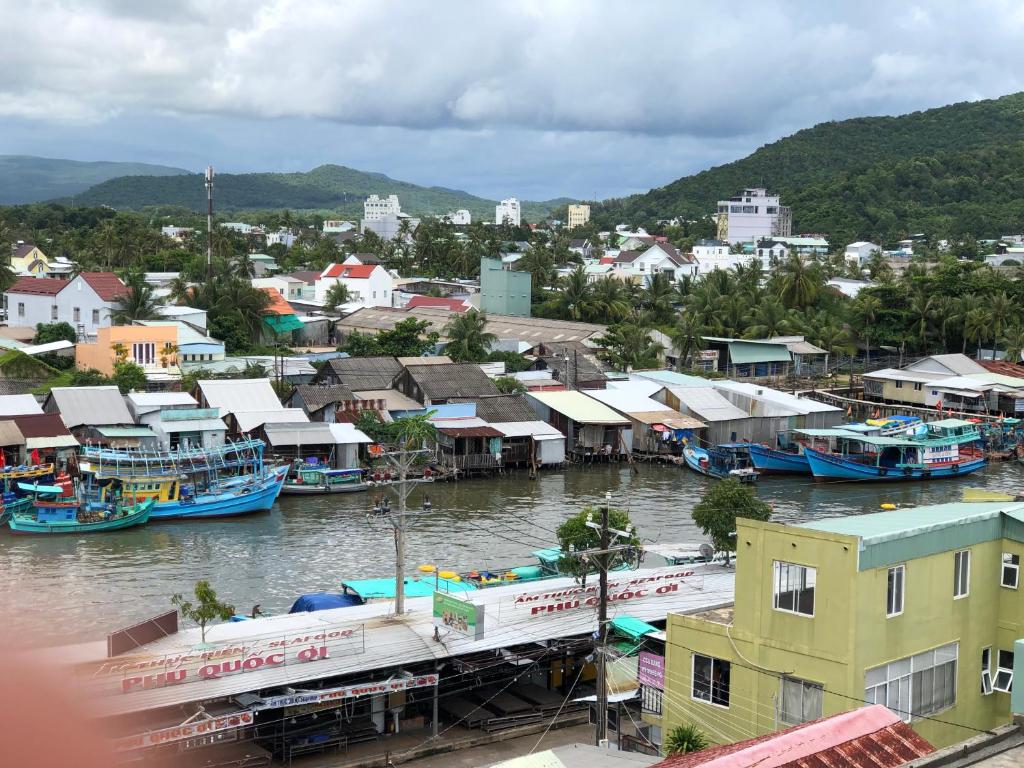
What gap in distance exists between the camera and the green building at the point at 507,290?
67.6 m

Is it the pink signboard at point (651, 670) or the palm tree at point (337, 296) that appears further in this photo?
the palm tree at point (337, 296)

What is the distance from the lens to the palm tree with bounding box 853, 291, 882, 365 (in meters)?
62.0

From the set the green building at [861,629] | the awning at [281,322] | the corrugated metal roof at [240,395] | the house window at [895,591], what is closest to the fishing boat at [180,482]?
the corrugated metal roof at [240,395]

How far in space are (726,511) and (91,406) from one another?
70.0 feet

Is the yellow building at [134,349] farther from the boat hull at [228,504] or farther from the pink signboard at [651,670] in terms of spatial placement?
the pink signboard at [651,670]

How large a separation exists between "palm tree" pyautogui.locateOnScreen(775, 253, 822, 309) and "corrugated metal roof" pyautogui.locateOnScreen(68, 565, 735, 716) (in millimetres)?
48422

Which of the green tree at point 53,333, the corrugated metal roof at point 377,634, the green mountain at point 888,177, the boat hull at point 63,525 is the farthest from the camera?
the green mountain at point 888,177

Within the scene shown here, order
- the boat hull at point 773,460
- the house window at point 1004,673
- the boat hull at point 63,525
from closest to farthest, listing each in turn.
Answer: the house window at point 1004,673, the boat hull at point 63,525, the boat hull at point 773,460

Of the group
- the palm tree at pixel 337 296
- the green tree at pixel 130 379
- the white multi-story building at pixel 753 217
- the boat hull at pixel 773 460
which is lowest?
the boat hull at pixel 773 460

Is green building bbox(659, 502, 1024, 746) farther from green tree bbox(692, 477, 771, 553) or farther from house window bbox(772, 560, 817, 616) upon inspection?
green tree bbox(692, 477, 771, 553)

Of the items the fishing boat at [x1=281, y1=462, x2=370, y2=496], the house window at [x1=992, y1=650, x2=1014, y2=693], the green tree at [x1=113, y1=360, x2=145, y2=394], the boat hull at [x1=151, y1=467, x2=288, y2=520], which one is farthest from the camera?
the green tree at [x1=113, y1=360, x2=145, y2=394]

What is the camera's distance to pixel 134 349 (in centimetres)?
4456

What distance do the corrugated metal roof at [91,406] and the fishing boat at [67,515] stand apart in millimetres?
4815

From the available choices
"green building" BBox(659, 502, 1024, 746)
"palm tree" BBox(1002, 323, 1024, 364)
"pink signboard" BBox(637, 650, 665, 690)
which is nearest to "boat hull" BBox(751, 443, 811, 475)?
"palm tree" BBox(1002, 323, 1024, 364)
